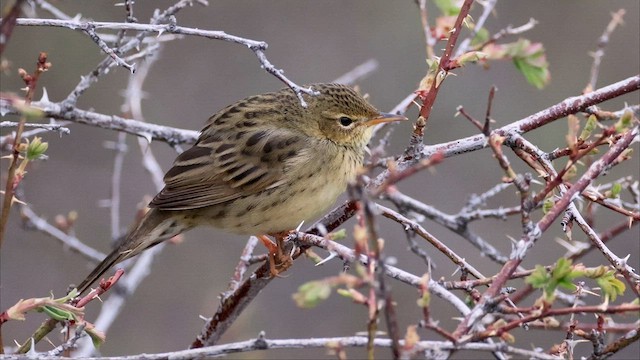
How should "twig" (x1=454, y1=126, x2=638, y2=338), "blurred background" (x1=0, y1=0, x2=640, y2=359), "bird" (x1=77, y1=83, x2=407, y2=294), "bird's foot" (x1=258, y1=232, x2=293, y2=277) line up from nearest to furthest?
"twig" (x1=454, y1=126, x2=638, y2=338) → "bird's foot" (x1=258, y1=232, x2=293, y2=277) → "bird" (x1=77, y1=83, x2=407, y2=294) → "blurred background" (x1=0, y1=0, x2=640, y2=359)

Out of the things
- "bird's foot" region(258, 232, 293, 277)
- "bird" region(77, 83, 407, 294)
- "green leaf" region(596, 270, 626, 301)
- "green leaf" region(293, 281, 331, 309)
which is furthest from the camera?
"bird" region(77, 83, 407, 294)

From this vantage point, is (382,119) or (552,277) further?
(382,119)

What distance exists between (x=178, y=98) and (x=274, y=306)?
10.5ft

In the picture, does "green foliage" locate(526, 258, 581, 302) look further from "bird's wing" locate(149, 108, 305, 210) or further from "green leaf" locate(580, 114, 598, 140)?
"bird's wing" locate(149, 108, 305, 210)

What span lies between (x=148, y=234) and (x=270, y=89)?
5.84m

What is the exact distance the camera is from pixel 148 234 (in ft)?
17.1

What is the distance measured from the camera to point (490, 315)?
2904mm

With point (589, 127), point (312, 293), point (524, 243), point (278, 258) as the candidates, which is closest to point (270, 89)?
point (278, 258)

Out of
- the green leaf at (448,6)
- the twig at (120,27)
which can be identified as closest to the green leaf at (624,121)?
the twig at (120,27)

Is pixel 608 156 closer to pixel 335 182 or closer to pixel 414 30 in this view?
pixel 335 182

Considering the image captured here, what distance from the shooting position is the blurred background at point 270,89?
370 inches

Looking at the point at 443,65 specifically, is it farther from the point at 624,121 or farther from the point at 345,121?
the point at 345,121

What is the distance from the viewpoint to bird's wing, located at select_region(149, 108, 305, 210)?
5238mm

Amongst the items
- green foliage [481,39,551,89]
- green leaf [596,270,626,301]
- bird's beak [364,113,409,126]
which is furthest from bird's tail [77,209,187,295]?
green leaf [596,270,626,301]
